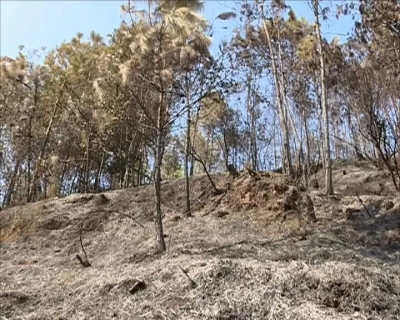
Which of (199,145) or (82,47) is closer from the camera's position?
(82,47)

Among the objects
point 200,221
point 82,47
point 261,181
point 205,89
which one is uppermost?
point 82,47

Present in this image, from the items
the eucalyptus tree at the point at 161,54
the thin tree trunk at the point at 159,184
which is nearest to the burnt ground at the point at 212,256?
the thin tree trunk at the point at 159,184

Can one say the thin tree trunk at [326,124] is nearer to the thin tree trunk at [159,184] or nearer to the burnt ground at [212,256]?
the burnt ground at [212,256]

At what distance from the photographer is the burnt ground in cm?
451

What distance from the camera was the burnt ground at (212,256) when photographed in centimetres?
451

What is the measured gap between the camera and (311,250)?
6109mm

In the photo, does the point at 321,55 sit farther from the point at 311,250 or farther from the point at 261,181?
the point at 311,250

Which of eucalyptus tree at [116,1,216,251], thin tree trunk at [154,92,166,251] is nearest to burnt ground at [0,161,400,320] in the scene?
thin tree trunk at [154,92,166,251]

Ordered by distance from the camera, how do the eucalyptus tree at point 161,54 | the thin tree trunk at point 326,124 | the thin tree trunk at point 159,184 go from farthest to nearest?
the thin tree trunk at point 326,124
the eucalyptus tree at point 161,54
the thin tree trunk at point 159,184

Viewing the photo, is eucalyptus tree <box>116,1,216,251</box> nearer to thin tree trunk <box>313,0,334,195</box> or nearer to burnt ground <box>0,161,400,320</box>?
burnt ground <box>0,161,400,320</box>

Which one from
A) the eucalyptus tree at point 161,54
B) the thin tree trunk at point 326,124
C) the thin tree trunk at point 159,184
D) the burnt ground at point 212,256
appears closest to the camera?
the burnt ground at point 212,256

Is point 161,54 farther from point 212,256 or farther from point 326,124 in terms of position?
point 326,124

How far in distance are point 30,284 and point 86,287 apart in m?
1.14

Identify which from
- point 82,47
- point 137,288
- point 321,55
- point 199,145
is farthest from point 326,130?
point 199,145
